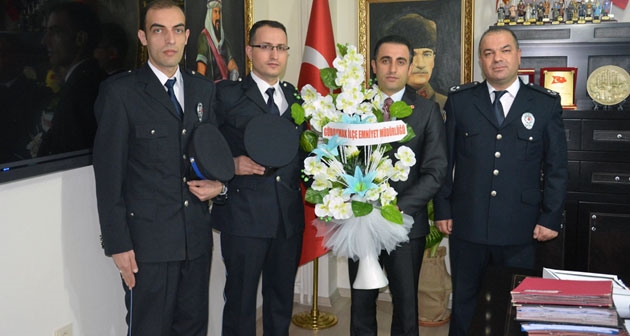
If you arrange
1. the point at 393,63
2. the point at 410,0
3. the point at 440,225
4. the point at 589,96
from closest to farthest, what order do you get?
1. the point at 393,63
2. the point at 440,225
3. the point at 589,96
4. the point at 410,0

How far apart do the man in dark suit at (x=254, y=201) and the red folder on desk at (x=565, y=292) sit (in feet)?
4.01

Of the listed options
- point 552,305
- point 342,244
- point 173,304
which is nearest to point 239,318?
point 173,304

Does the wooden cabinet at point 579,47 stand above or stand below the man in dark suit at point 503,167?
above

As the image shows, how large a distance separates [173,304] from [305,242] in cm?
135

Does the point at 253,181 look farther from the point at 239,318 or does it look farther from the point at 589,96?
the point at 589,96

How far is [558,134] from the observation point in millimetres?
2859

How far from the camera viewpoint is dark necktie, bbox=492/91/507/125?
2.88 meters

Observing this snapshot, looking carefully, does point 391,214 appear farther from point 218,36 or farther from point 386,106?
point 218,36

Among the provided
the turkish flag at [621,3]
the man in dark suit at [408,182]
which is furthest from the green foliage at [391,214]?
the turkish flag at [621,3]

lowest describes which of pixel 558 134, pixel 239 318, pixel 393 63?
pixel 239 318

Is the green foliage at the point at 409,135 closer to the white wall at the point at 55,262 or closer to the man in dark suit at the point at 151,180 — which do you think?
the man in dark suit at the point at 151,180

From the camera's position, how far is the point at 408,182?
2.74 meters

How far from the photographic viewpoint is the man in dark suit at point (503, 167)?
112 inches

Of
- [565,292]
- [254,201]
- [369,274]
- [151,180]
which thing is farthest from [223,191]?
[565,292]
